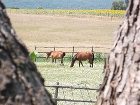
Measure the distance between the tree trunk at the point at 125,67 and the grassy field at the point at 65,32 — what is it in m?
38.8

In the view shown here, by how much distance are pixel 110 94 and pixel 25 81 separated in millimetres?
857

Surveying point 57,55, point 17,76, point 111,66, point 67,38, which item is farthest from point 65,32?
point 17,76

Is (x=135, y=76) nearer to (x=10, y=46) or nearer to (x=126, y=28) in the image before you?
(x=126, y=28)

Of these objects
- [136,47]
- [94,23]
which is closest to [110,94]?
[136,47]

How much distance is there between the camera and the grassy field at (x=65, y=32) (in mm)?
48094

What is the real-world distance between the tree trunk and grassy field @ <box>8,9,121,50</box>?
127 ft

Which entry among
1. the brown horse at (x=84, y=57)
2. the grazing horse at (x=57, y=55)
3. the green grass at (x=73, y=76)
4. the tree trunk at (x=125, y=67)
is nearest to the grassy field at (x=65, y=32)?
the grazing horse at (x=57, y=55)

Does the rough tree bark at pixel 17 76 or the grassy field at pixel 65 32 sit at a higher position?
the rough tree bark at pixel 17 76

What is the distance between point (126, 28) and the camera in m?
2.44

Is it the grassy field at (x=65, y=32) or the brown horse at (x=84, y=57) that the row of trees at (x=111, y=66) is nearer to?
the brown horse at (x=84, y=57)

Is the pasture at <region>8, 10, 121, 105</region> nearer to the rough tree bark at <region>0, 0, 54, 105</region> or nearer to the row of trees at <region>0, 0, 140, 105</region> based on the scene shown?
the row of trees at <region>0, 0, 140, 105</region>

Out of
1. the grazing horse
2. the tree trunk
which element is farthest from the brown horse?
the tree trunk

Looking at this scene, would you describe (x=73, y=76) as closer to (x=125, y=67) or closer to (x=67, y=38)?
(x=125, y=67)

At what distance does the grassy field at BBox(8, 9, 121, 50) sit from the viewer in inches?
1893
